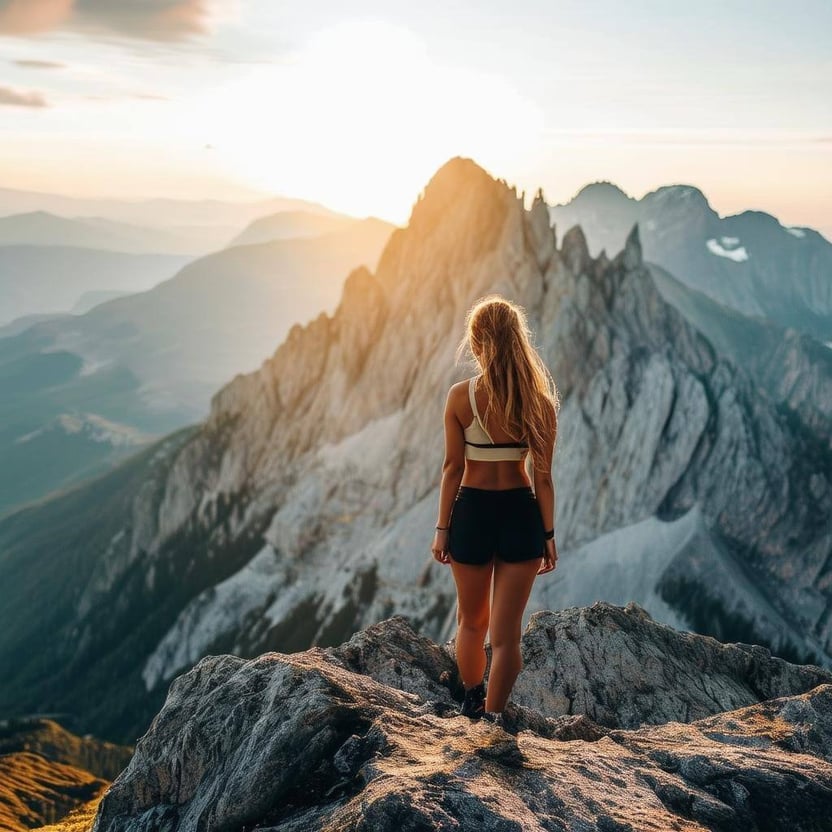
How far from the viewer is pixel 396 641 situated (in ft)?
52.9

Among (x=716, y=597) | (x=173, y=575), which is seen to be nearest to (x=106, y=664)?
(x=173, y=575)

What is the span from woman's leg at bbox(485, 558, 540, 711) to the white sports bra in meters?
1.34

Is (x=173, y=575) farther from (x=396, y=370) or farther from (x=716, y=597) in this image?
(x=716, y=597)

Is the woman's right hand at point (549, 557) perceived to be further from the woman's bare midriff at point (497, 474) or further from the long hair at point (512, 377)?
the long hair at point (512, 377)

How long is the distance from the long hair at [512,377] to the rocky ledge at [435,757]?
383 cm

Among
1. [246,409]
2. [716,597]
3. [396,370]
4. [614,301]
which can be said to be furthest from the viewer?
[246,409]

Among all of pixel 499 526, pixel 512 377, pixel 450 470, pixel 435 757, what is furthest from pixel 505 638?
pixel 512 377

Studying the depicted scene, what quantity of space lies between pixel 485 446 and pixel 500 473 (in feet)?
1.27

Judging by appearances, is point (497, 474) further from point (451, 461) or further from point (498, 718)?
point (498, 718)

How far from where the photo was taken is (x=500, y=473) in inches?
392

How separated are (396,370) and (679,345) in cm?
3846

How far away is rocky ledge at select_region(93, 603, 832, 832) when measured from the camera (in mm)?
8648

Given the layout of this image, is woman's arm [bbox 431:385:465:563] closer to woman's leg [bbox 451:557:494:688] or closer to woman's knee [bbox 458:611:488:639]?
Answer: woman's leg [bbox 451:557:494:688]

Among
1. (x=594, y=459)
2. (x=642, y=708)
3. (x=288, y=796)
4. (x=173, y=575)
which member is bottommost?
(x=173, y=575)
